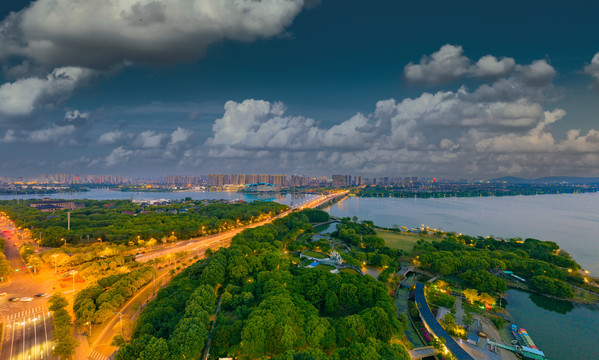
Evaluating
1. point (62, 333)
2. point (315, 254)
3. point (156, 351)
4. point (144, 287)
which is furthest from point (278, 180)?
point (156, 351)

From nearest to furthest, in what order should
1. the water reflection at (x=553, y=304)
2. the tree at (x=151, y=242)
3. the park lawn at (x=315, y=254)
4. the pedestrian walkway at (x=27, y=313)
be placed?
the pedestrian walkway at (x=27, y=313), the water reflection at (x=553, y=304), the park lawn at (x=315, y=254), the tree at (x=151, y=242)

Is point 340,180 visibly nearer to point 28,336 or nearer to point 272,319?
point 272,319

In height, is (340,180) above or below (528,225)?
above

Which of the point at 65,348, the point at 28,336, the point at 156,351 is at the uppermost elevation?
the point at 156,351

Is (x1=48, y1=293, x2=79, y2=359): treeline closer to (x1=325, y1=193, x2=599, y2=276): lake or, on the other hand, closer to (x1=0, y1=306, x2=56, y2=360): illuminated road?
(x1=0, y1=306, x2=56, y2=360): illuminated road

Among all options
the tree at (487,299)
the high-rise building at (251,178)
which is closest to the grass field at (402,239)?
the tree at (487,299)

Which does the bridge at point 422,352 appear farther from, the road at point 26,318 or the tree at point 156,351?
the road at point 26,318
